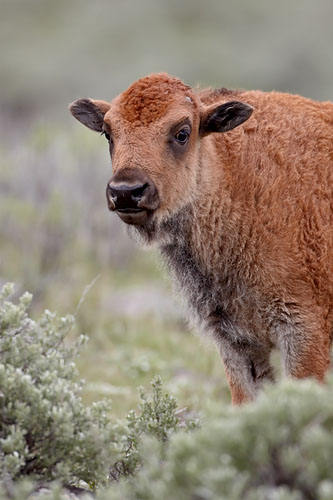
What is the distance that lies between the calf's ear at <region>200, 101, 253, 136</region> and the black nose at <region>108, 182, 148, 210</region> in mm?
934

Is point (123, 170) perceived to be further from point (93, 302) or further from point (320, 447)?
point (93, 302)

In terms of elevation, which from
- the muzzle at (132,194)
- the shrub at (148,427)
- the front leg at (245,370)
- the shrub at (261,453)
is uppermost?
the muzzle at (132,194)

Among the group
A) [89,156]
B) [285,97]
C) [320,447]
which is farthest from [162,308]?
[320,447]

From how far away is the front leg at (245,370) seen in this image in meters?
6.78

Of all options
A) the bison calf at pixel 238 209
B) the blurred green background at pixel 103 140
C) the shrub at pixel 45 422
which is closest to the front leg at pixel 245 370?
the bison calf at pixel 238 209

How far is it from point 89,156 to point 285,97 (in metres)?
13.1

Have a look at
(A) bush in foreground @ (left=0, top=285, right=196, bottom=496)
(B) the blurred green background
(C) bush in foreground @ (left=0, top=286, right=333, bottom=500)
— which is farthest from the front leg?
(A) bush in foreground @ (left=0, top=285, right=196, bottom=496)

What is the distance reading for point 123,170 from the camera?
19.1ft

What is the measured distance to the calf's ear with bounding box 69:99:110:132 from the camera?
6992 mm

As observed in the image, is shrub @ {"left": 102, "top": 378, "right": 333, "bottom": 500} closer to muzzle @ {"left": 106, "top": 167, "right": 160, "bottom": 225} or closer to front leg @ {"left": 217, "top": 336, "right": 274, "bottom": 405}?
muzzle @ {"left": 106, "top": 167, "right": 160, "bottom": 225}

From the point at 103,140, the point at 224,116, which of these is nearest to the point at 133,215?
the point at 224,116

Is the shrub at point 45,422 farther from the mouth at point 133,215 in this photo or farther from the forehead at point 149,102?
the forehead at point 149,102

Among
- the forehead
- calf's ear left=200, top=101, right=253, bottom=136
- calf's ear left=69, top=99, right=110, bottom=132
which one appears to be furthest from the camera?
calf's ear left=69, top=99, right=110, bottom=132

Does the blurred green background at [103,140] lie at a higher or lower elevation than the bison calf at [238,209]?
lower
